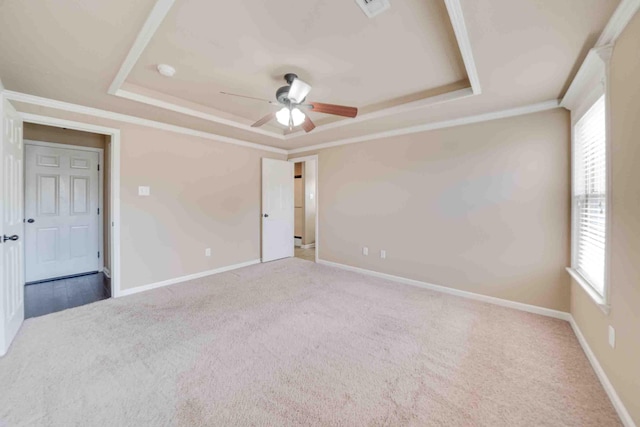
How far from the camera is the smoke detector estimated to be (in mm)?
2295

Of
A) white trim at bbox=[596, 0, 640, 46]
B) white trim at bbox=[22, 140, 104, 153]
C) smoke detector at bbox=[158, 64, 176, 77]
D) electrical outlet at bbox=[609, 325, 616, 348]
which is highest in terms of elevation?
smoke detector at bbox=[158, 64, 176, 77]

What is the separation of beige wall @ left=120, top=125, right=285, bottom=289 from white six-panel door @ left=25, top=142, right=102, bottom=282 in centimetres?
157

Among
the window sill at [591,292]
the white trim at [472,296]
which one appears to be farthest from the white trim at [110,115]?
the window sill at [591,292]

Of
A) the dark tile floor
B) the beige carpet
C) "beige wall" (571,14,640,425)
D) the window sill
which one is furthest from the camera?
the dark tile floor

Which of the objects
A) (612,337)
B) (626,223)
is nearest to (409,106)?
(626,223)

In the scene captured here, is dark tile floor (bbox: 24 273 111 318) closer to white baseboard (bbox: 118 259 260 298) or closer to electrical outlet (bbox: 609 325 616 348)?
white baseboard (bbox: 118 259 260 298)

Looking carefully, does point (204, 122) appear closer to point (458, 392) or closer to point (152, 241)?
point (152, 241)

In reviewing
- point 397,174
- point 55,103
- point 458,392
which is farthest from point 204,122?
point 458,392

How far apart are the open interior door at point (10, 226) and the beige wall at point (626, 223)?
4135 mm

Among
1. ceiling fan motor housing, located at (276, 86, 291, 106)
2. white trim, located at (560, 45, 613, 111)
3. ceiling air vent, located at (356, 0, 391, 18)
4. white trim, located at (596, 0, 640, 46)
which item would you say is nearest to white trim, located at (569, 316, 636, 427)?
white trim, located at (560, 45, 613, 111)

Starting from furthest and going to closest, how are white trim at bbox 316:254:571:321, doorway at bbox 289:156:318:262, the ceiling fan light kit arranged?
doorway at bbox 289:156:318:262 → white trim at bbox 316:254:571:321 → the ceiling fan light kit

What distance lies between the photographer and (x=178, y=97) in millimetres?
3023

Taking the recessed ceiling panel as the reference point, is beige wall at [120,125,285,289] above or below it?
below

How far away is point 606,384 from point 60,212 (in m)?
6.31
